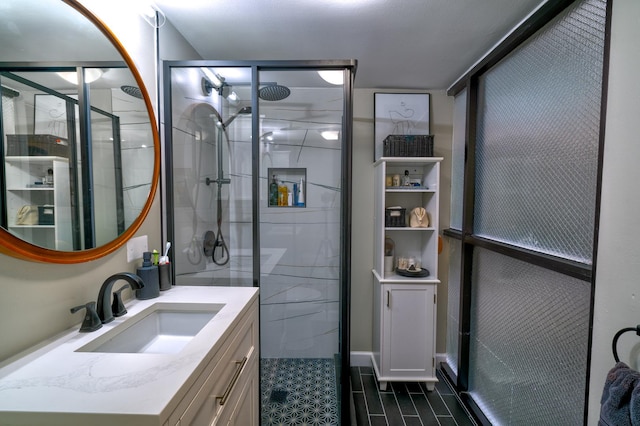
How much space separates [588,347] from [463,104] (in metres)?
1.83

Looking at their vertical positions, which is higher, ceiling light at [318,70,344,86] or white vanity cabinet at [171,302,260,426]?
ceiling light at [318,70,344,86]

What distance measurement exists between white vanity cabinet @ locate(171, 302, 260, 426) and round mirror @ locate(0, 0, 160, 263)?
636mm

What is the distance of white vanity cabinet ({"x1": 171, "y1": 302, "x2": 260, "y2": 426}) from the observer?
69cm

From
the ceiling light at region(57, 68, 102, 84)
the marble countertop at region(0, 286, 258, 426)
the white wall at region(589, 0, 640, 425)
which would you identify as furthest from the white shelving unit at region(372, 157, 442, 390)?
the ceiling light at region(57, 68, 102, 84)

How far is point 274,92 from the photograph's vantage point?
1740 mm

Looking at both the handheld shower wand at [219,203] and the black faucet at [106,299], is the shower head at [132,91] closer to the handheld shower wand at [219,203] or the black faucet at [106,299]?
the handheld shower wand at [219,203]

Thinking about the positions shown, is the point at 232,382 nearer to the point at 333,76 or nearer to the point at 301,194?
the point at 301,194

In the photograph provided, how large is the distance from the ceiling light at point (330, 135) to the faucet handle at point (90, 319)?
5.50ft

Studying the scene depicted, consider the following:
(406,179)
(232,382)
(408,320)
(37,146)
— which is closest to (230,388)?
(232,382)

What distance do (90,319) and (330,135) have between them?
67.8 inches

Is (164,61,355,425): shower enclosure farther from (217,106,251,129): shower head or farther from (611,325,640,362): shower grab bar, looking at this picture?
(611,325,640,362): shower grab bar

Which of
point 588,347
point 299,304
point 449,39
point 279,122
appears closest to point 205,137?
point 279,122

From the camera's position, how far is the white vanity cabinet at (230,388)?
695 mm

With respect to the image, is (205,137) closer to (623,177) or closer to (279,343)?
(279,343)
